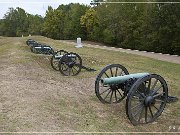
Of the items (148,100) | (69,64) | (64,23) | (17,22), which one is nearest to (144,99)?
(148,100)

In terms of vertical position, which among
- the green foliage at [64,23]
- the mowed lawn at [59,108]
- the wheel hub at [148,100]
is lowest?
the mowed lawn at [59,108]

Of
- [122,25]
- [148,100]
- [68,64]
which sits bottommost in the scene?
[148,100]

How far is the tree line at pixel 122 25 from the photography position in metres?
31.1

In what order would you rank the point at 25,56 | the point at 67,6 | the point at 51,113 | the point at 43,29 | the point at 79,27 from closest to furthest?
the point at 51,113
the point at 25,56
the point at 79,27
the point at 43,29
the point at 67,6

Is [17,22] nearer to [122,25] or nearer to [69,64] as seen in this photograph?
[122,25]

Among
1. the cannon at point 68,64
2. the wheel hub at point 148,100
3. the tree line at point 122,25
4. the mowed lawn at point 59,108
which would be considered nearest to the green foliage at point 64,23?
the tree line at point 122,25

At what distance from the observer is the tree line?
31.1 m

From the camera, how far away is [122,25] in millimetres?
42312

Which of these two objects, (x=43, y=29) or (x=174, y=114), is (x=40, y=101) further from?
(x=43, y=29)

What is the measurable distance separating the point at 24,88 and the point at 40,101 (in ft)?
4.83

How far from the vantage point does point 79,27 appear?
189 ft

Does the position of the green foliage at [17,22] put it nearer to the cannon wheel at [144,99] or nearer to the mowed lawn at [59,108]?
the mowed lawn at [59,108]

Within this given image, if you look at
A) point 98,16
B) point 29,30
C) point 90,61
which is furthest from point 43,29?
point 90,61

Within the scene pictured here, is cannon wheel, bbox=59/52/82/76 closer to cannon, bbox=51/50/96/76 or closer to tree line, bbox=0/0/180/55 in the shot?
cannon, bbox=51/50/96/76
